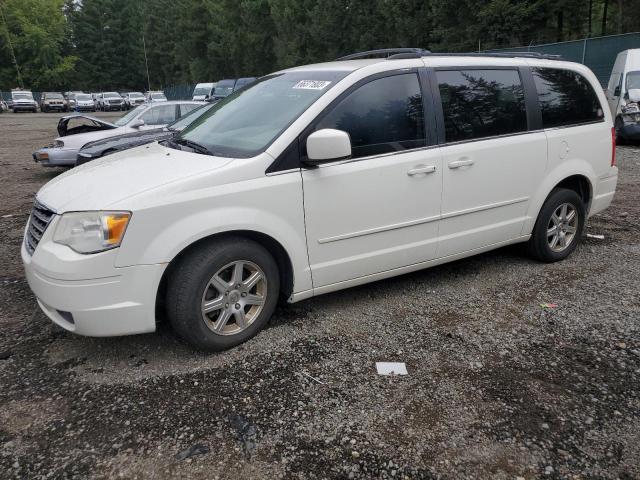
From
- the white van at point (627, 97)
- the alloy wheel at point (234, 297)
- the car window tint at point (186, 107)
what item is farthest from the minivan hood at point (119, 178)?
the white van at point (627, 97)

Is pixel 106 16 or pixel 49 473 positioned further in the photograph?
pixel 106 16

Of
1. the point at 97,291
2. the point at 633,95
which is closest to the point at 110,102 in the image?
the point at 633,95

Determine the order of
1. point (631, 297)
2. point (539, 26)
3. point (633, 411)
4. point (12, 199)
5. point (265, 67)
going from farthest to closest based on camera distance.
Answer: point (265, 67) < point (539, 26) < point (12, 199) < point (631, 297) < point (633, 411)

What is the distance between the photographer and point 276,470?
2416 mm

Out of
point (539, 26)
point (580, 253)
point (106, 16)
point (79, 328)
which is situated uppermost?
point (106, 16)

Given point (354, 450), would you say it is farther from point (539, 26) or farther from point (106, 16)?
point (106, 16)

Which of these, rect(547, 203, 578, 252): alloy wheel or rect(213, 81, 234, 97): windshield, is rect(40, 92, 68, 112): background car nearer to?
rect(213, 81, 234, 97): windshield

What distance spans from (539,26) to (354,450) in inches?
1240

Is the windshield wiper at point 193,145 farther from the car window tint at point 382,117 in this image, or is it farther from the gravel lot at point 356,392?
the gravel lot at point 356,392

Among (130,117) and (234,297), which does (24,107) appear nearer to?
(130,117)

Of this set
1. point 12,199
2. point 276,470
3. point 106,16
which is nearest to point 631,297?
point 276,470

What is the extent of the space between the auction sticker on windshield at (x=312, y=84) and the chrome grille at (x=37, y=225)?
1.92m

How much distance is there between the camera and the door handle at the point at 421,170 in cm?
383

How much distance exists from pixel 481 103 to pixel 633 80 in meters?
10.5
